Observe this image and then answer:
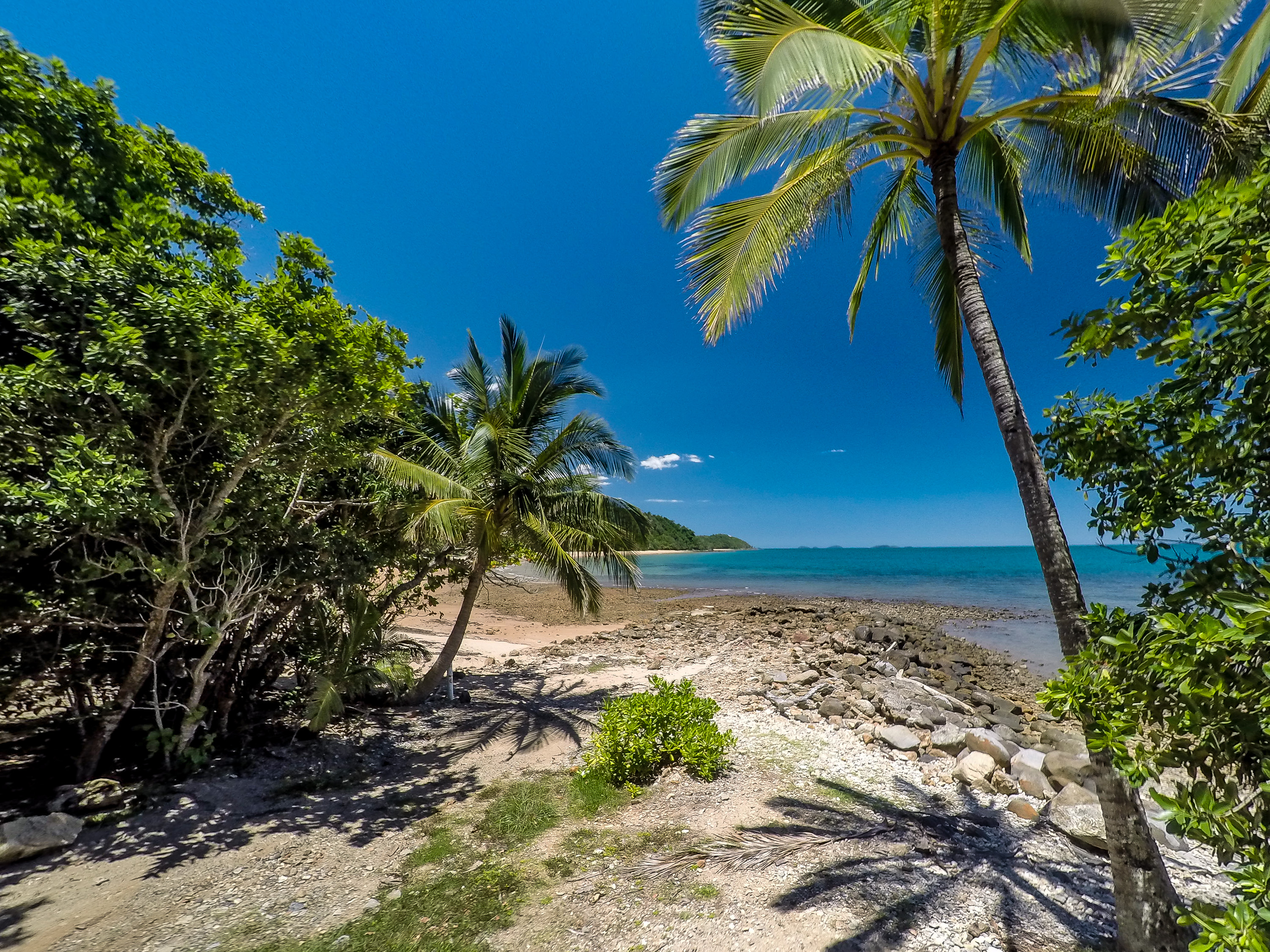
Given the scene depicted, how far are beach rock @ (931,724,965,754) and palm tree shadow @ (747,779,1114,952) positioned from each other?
5.18 feet

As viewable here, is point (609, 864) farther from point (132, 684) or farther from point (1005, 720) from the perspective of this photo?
point (1005, 720)

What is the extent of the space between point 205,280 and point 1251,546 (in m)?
7.26

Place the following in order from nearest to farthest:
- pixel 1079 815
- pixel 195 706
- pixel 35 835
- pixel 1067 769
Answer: pixel 35 835
pixel 1079 815
pixel 195 706
pixel 1067 769

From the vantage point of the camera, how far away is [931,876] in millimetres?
3654

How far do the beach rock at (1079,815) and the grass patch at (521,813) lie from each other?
4.61m

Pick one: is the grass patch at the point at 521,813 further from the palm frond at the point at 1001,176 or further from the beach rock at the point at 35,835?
the palm frond at the point at 1001,176

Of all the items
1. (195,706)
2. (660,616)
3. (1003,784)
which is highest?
(195,706)

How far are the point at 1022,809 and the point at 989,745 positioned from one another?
4.24 feet

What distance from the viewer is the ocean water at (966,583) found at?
675 inches

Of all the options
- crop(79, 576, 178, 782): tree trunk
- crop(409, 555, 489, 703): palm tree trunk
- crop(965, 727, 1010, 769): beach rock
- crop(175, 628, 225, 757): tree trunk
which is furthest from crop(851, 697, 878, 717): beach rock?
crop(79, 576, 178, 782): tree trunk

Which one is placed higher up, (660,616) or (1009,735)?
(1009,735)

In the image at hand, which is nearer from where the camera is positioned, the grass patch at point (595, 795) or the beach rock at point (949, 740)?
the grass patch at point (595, 795)

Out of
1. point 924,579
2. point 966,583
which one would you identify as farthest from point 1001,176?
point 924,579

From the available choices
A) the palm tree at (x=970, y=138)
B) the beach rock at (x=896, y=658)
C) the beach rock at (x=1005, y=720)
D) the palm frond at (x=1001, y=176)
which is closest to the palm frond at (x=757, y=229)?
the palm tree at (x=970, y=138)
